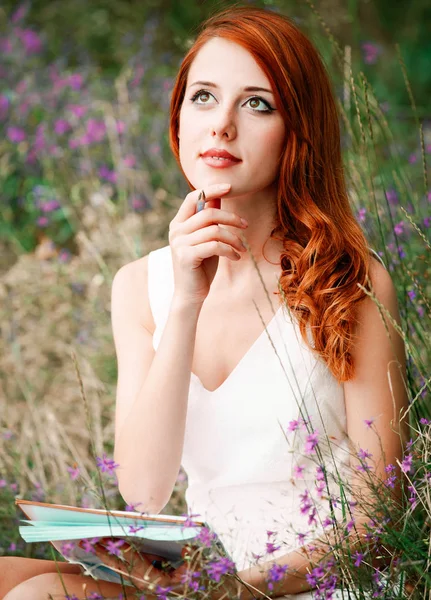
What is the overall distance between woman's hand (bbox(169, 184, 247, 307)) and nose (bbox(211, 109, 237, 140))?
0.41ft

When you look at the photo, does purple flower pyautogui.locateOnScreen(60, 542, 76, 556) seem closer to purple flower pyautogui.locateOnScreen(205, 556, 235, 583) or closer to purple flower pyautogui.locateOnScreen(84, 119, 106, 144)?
purple flower pyautogui.locateOnScreen(205, 556, 235, 583)

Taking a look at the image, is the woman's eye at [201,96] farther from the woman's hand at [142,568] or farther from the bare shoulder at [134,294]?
the woman's hand at [142,568]

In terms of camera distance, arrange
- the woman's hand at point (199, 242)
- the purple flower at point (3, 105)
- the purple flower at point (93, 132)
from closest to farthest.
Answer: the woman's hand at point (199, 242)
the purple flower at point (93, 132)
the purple flower at point (3, 105)

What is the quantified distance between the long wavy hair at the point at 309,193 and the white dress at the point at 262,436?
80 mm

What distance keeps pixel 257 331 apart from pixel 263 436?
0.90 ft

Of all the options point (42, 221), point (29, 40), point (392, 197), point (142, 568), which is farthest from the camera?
point (29, 40)

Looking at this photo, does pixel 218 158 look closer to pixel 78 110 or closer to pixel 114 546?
pixel 114 546

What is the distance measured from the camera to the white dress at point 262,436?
6.77 feet

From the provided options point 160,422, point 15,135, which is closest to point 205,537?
point 160,422

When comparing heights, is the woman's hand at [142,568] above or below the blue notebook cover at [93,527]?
below

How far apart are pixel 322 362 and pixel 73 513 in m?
0.71

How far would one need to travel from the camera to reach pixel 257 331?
2189 millimetres

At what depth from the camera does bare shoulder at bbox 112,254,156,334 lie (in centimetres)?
237

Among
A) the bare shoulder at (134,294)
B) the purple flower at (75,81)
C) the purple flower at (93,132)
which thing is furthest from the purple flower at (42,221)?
the bare shoulder at (134,294)
